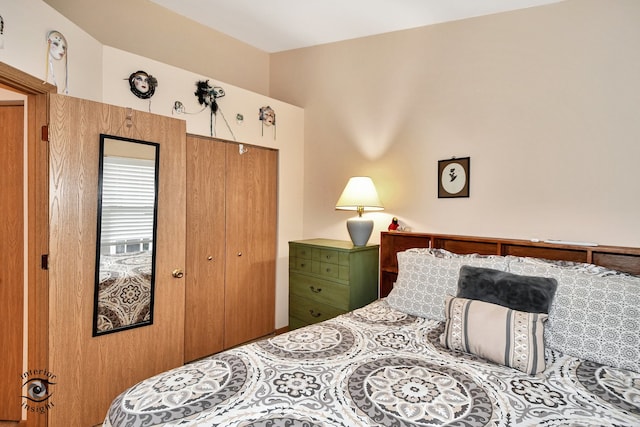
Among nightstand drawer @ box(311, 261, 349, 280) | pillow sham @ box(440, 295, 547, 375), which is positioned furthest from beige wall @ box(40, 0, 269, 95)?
pillow sham @ box(440, 295, 547, 375)

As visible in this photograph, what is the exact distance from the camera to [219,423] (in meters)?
1.12

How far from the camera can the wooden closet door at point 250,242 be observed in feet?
10.5

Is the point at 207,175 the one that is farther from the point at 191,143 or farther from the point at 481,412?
the point at 481,412

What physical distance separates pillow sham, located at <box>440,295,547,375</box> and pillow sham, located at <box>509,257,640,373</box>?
0.44 feet

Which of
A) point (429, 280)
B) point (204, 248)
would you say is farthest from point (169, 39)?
point (429, 280)

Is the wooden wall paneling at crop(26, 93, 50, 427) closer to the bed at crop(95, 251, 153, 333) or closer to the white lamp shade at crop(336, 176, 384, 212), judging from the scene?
the bed at crop(95, 251, 153, 333)

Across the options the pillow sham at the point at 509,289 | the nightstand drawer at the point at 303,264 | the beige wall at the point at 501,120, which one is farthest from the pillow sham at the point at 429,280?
the nightstand drawer at the point at 303,264

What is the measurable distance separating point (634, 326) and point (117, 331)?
2.72m

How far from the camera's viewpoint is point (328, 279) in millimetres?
3004

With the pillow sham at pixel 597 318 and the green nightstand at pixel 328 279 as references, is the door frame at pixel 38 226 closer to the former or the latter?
the green nightstand at pixel 328 279

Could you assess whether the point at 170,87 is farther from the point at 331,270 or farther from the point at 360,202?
the point at 331,270

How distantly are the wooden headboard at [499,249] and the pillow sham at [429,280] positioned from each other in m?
0.34

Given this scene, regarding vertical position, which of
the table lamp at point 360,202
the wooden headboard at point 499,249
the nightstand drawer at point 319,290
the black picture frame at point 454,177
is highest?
the black picture frame at point 454,177

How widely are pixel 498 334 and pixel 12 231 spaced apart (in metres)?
2.75
